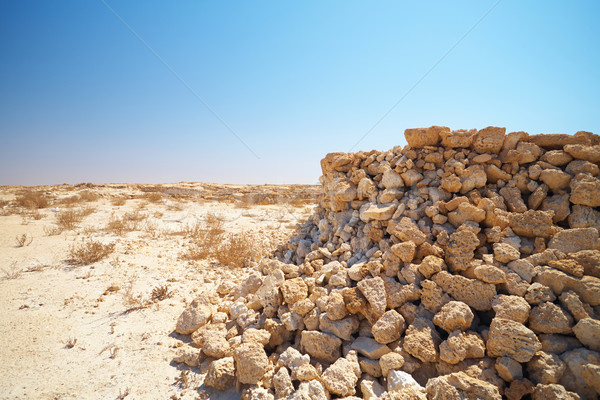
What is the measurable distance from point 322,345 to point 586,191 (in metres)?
3.19

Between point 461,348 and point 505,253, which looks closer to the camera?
point 461,348

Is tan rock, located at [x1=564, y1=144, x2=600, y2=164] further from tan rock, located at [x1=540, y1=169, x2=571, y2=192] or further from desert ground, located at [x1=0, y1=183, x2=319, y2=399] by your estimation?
desert ground, located at [x1=0, y1=183, x2=319, y2=399]

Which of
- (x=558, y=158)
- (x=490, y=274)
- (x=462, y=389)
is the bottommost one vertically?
(x=462, y=389)

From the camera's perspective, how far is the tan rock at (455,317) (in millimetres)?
2197

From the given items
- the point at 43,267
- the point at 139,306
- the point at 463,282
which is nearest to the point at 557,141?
the point at 463,282

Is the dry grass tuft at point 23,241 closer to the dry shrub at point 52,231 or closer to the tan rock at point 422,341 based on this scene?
the dry shrub at point 52,231

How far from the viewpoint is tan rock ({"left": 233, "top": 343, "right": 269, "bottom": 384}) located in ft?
7.53

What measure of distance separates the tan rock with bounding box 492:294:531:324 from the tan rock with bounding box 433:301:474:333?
0.22m

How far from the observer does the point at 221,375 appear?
2.36 m

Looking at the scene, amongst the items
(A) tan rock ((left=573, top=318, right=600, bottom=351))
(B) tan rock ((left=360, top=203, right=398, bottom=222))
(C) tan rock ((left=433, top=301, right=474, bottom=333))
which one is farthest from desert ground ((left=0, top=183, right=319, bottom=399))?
(A) tan rock ((left=573, top=318, right=600, bottom=351))

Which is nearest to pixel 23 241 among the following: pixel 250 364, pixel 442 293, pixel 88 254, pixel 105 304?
pixel 88 254

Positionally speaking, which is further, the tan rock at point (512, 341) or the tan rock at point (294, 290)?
the tan rock at point (294, 290)

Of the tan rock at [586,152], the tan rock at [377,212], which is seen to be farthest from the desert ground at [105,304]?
the tan rock at [586,152]

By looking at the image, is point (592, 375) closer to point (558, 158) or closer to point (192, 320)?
point (558, 158)
